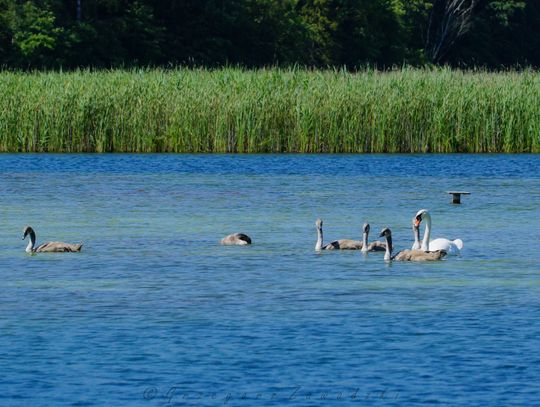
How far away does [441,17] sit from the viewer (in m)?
82.0

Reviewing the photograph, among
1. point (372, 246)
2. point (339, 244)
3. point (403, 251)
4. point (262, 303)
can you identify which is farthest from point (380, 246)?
point (262, 303)

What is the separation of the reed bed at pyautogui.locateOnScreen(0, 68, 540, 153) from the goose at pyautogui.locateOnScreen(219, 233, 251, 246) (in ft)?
60.1

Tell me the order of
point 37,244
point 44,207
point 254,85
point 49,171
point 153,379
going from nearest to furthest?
point 153,379 → point 37,244 → point 44,207 → point 49,171 → point 254,85

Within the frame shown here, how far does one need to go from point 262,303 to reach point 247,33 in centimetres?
5133

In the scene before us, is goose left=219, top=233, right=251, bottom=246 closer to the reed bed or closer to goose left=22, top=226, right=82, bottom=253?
goose left=22, top=226, right=82, bottom=253

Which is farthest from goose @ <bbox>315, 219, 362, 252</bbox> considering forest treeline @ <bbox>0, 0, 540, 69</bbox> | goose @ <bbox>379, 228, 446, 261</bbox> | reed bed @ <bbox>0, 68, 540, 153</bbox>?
forest treeline @ <bbox>0, 0, 540, 69</bbox>

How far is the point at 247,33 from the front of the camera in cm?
6519

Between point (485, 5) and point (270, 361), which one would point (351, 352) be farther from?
point (485, 5)

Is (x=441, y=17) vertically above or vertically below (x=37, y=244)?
above

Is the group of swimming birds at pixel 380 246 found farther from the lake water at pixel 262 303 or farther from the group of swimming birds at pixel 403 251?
the lake water at pixel 262 303

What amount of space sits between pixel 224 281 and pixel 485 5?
6715cm

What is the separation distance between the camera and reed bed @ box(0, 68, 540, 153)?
37562 millimetres

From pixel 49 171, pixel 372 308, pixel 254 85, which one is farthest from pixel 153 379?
pixel 254 85

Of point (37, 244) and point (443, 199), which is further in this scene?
point (443, 199)
